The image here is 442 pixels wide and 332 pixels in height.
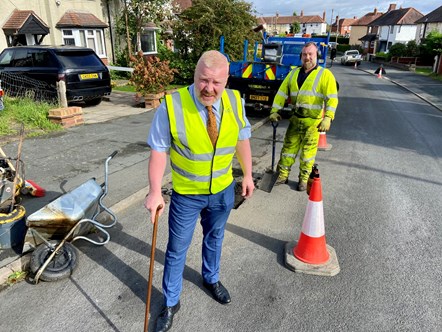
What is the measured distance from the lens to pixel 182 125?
227 cm

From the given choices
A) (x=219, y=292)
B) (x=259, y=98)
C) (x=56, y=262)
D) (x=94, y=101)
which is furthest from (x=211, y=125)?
(x=94, y=101)

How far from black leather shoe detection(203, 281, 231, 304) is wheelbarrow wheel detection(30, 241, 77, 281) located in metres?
1.27

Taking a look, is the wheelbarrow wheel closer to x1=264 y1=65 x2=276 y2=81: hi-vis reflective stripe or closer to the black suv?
the black suv

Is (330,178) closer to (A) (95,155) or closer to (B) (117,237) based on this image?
(B) (117,237)

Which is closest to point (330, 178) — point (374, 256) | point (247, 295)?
point (374, 256)

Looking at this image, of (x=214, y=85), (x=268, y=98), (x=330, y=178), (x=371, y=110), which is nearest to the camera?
(x=214, y=85)

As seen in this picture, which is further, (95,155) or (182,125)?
(95,155)

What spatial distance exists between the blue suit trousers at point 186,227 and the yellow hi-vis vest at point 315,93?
2.54 m

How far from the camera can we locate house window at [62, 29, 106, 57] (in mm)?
15984

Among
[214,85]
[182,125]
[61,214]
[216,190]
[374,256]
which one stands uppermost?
[214,85]

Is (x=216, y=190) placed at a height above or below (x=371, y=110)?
above

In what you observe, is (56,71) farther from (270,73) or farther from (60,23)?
(60,23)

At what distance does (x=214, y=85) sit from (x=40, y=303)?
226 cm

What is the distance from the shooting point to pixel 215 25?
14617 mm
